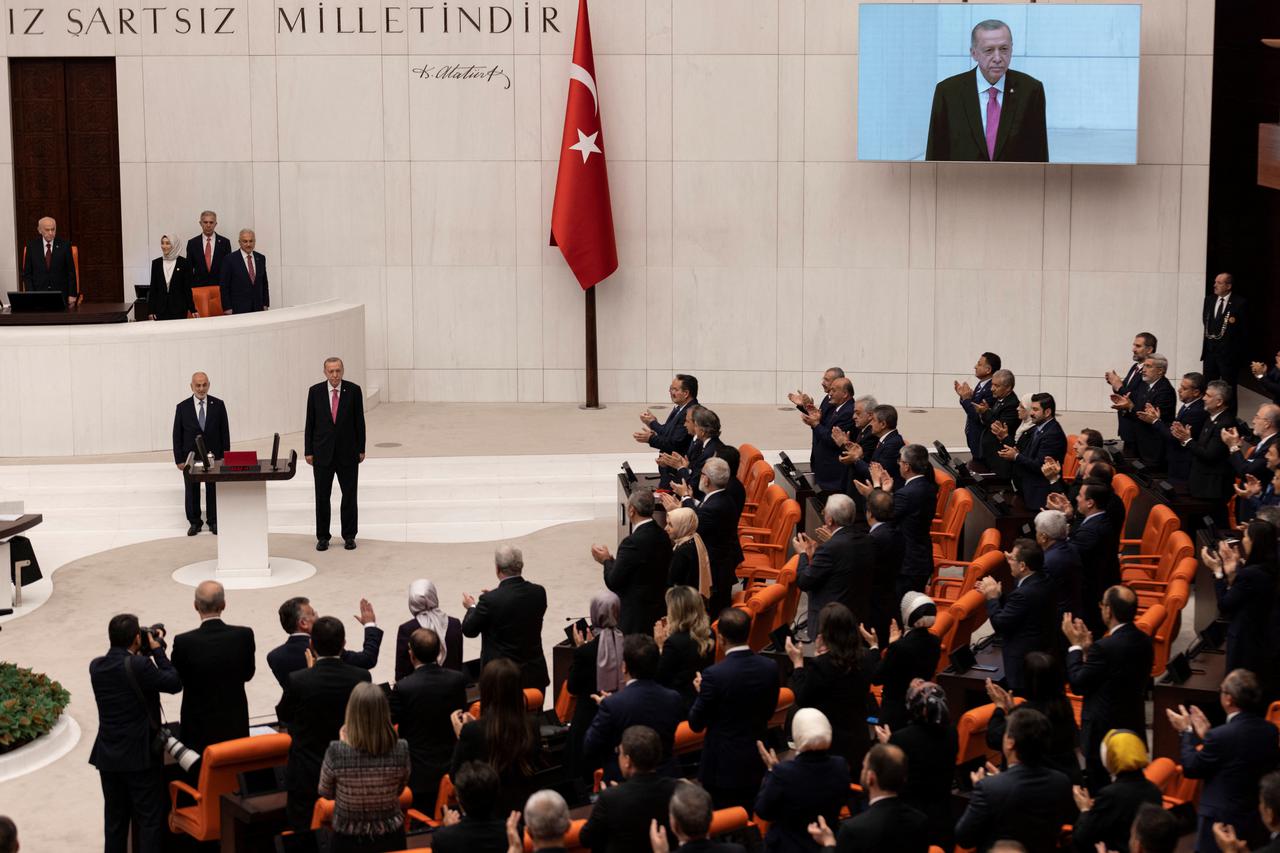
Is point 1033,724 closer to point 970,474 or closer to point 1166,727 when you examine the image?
point 1166,727

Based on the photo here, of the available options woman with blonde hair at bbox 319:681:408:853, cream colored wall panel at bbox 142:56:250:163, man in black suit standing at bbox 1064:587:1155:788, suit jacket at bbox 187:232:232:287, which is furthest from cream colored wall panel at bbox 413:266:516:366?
woman with blonde hair at bbox 319:681:408:853

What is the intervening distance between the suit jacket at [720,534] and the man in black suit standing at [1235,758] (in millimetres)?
3938

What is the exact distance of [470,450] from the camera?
16.8 m

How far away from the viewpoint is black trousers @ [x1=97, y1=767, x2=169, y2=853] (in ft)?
25.3

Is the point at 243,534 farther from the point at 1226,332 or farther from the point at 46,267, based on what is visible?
the point at 1226,332

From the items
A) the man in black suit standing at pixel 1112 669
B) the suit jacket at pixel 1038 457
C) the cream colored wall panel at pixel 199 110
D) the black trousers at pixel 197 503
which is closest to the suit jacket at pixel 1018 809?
the man in black suit standing at pixel 1112 669

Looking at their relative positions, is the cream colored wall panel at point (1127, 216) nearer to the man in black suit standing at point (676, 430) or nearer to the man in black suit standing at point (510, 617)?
the man in black suit standing at point (676, 430)

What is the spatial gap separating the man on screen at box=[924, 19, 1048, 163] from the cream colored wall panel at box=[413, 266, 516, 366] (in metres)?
5.06

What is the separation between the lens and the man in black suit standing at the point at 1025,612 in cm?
852

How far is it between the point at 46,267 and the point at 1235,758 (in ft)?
46.1

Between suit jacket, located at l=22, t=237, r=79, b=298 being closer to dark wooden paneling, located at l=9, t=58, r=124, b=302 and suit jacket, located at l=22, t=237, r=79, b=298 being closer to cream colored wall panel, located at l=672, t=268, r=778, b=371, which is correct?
dark wooden paneling, located at l=9, t=58, r=124, b=302

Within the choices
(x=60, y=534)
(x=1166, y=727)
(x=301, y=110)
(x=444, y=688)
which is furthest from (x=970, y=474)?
(x=301, y=110)

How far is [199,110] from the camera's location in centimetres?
1897

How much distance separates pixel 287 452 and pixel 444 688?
9361mm
